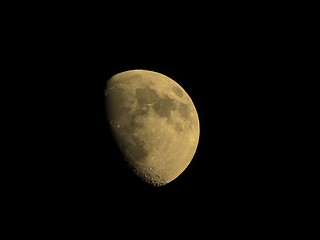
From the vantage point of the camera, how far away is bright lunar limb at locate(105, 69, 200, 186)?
432 cm

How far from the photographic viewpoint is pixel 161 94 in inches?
181

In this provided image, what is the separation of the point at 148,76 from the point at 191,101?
2.62 feet

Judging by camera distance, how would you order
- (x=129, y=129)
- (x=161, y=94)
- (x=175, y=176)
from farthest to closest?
(x=175, y=176) → (x=161, y=94) → (x=129, y=129)

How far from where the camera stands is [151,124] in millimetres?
4352

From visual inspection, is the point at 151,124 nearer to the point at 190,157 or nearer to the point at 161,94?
the point at 161,94

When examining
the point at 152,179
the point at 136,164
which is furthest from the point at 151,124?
the point at 152,179

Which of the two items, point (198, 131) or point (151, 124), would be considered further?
point (198, 131)

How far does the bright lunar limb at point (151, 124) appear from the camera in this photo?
432 cm

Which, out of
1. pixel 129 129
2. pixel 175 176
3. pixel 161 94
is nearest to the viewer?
pixel 129 129

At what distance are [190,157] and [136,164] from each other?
931 millimetres

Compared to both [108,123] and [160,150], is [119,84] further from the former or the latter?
[160,150]

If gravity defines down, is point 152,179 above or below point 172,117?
below

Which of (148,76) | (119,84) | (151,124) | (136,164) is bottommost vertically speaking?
(136,164)

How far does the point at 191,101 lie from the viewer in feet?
17.0
